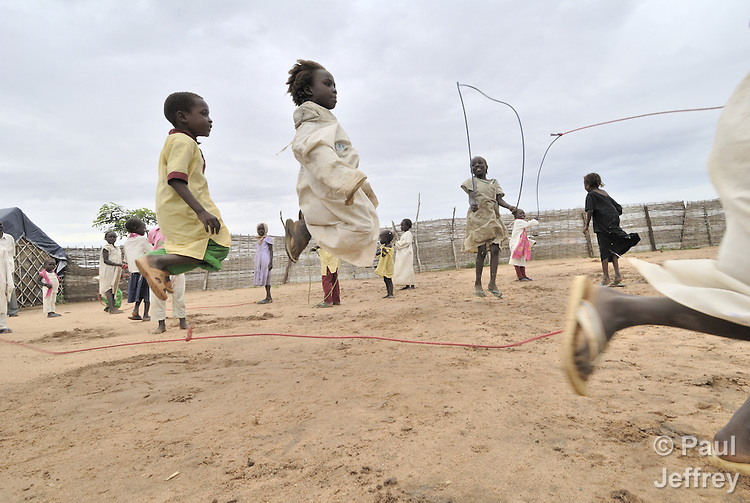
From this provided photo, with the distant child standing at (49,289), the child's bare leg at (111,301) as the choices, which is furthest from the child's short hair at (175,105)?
the distant child standing at (49,289)

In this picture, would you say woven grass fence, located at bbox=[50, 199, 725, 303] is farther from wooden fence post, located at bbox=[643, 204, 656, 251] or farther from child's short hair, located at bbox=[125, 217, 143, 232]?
child's short hair, located at bbox=[125, 217, 143, 232]

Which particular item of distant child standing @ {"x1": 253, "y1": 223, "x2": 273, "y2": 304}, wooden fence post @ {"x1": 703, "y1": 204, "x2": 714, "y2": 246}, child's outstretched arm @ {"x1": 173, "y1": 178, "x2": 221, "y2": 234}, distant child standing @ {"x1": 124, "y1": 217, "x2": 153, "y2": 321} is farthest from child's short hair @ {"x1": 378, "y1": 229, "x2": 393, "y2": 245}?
wooden fence post @ {"x1": 703, "y1": 204, "x2": 714, "y2": 246}

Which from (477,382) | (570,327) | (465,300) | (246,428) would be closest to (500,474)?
(570,327)

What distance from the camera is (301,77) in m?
2.97

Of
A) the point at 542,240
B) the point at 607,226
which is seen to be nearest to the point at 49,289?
the point at 607,226

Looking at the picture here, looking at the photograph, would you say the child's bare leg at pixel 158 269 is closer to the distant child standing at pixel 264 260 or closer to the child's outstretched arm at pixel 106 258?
the distant child standing at pixel 264 260

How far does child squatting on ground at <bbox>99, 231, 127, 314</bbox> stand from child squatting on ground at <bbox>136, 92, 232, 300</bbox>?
5126mm

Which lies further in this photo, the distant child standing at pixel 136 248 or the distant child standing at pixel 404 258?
the distant child standing at pixel 404 258

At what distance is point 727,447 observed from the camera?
3.58 ft

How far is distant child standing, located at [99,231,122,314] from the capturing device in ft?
23.0

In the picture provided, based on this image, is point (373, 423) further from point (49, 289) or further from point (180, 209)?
point (49, 289)

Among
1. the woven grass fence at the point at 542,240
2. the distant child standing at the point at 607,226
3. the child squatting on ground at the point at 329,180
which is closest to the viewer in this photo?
the child squatting on ground at the point at 329,180

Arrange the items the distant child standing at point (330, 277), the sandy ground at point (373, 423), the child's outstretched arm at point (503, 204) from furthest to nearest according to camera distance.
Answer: the distant child standing at point (330, 277) < the child's outstretched arm at point (503, 204) < the sandy ground at point (373, 423)

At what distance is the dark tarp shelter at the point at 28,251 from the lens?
1100cm
